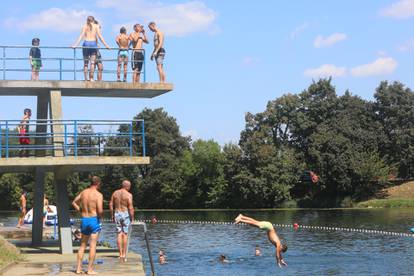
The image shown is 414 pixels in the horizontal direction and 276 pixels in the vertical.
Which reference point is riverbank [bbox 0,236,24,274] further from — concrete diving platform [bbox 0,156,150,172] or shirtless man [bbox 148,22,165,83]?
shirtless man [bbox 148,22,165,83]

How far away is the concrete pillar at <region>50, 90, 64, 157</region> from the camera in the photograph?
85.3 ft

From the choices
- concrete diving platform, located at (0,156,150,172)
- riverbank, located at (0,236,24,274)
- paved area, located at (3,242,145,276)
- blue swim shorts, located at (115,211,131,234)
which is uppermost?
concrete diving platform, located at (0,156,150,172)

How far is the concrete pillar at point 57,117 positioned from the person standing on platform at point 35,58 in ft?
3.65

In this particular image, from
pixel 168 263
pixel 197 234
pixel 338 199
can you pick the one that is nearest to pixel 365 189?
pixel 338 199

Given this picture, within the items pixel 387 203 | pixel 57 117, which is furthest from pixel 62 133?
pixel 387 203

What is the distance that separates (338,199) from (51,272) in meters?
74.7

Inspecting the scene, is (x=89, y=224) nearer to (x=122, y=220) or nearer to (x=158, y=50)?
(x=122, y=220)

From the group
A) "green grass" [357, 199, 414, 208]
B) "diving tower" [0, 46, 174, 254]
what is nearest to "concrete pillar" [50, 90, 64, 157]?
"diving tower" [0, 46, 174, 254]

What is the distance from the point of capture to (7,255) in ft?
74.1

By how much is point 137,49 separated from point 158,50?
2.61 feet

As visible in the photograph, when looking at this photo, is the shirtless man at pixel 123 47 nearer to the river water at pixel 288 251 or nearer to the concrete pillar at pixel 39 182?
the concrete pillar at pixel 39 182

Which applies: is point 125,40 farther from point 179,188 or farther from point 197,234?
point 179,188

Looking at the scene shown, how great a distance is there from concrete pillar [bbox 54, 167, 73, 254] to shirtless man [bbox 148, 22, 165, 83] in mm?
4961

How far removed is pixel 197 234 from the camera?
160ft
